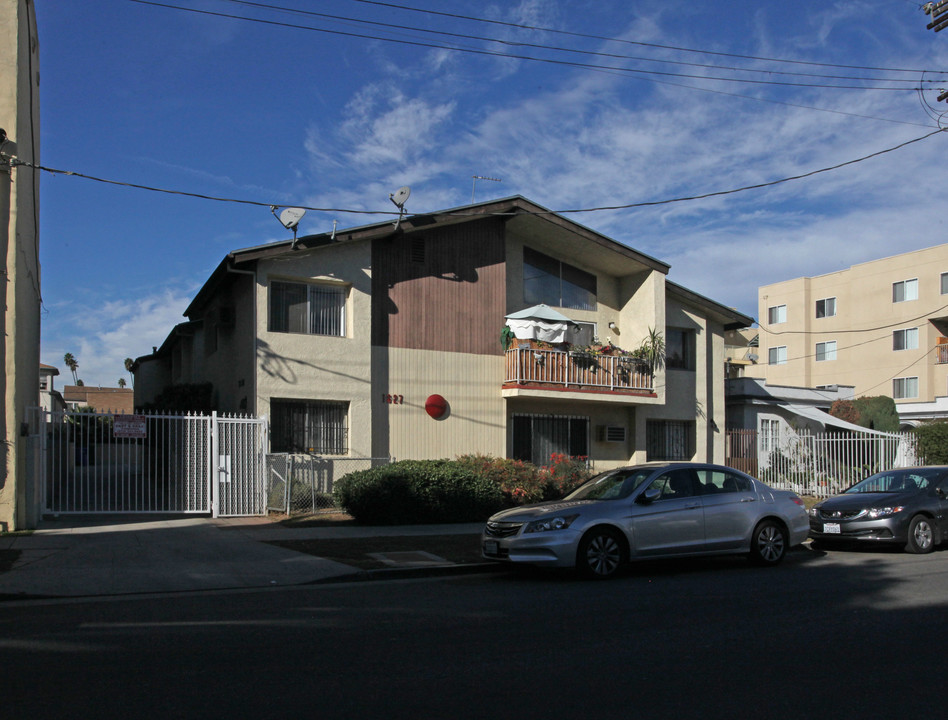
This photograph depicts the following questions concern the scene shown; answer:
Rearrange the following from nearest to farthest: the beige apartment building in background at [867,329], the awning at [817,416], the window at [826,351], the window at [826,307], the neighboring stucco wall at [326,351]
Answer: the neighboring stucco wall at [326,351] → the awning at [817,416] → the beige apartment building in background at [867,329] → the window at [826,351] → the window at [826,307]

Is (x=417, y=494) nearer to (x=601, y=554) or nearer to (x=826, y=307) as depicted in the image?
(x=601, y=554)

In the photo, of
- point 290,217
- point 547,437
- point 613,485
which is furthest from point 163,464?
point 547,437

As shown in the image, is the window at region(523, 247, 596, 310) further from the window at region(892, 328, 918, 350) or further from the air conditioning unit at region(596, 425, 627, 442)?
the window at region(892, 328, 918, 350)

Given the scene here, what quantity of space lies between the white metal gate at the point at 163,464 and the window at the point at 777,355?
37.5 m

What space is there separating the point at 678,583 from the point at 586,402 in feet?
39.5

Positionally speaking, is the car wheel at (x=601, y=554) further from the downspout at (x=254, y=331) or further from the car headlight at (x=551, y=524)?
the downspout at (x=254, y=331)

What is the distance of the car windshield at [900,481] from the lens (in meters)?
13.9

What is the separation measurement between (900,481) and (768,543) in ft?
12.9

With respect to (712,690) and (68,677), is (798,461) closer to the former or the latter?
(712,690)

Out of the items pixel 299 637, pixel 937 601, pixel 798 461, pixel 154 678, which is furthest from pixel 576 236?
pixel 154 678

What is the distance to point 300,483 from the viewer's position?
17250 millimetres

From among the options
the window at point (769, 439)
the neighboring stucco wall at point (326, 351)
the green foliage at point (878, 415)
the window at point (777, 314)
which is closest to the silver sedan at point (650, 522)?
the neighboring stucco wall at point (326, 351)

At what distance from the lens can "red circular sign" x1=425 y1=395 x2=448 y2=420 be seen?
65.3 feet

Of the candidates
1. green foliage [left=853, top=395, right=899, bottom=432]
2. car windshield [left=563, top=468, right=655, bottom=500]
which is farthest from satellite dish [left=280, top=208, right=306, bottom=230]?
green foliage [left=853, top=395, right=899, bottom=432]
